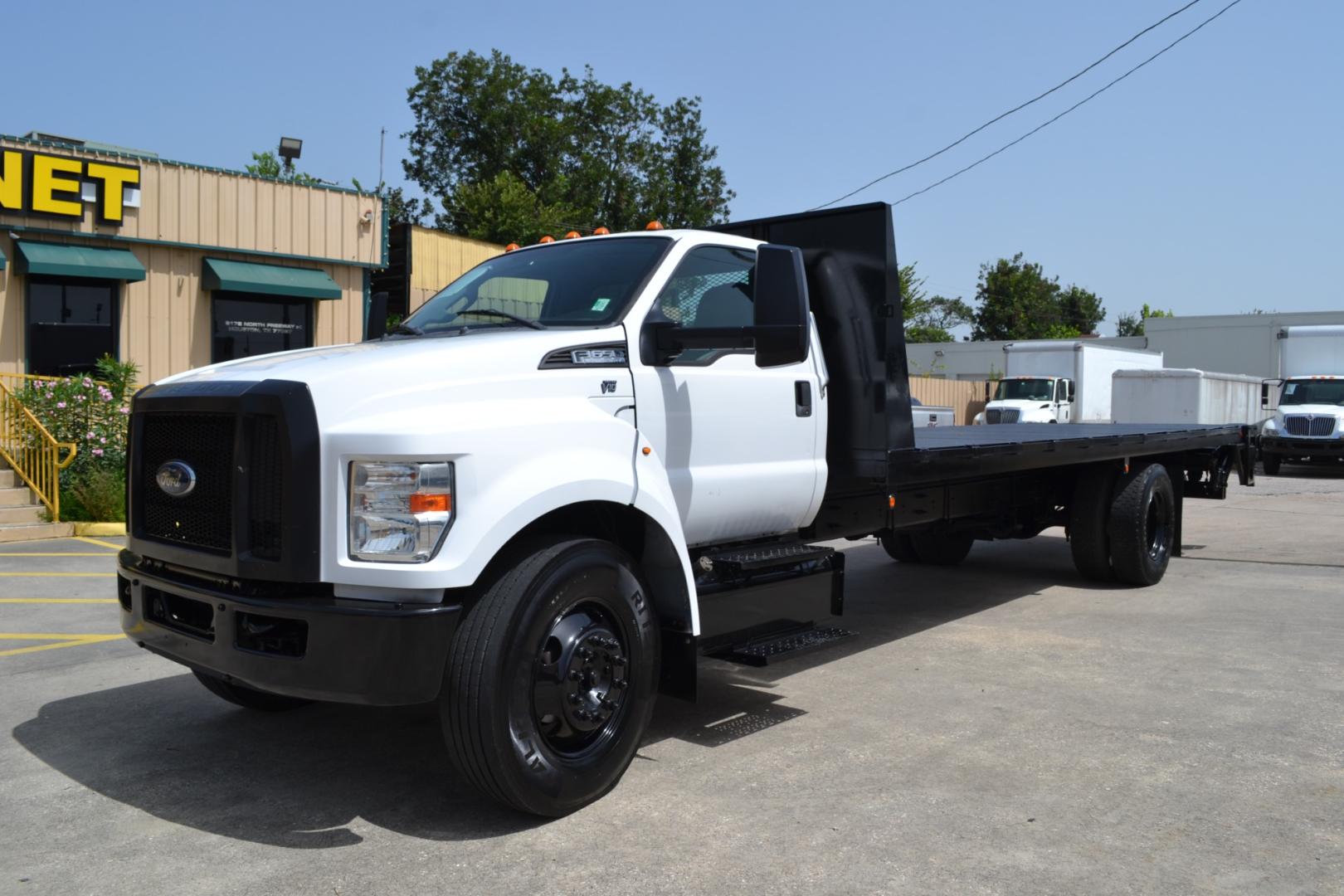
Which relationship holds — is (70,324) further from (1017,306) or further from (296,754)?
(1017,306)

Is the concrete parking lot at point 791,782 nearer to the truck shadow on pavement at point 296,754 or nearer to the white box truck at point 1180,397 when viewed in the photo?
the truck shadow on pavement at point 296,754

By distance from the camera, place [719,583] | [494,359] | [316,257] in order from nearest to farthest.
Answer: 1. [494,359]
2. [719,583]
3. [316,257]

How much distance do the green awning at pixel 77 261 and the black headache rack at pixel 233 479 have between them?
12.7m

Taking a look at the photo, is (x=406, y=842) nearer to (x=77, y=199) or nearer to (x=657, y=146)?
(x=77, y=199)

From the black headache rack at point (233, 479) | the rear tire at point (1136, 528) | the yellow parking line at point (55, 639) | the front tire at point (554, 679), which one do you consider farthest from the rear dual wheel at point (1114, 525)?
the yellow parking line at point (55, 639)

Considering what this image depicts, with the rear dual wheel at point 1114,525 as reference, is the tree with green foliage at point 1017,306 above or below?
above

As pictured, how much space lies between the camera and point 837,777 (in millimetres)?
4320

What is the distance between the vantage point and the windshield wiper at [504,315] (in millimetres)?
4438

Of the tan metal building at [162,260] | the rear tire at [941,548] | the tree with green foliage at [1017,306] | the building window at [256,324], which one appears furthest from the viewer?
the tree with green foliage at [1017,306]

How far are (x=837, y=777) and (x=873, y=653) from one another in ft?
7.44

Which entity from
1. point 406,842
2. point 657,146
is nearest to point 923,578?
point 406,842

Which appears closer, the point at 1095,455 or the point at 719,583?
the point at 719,583

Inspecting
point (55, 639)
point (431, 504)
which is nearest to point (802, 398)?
point (431, 504)

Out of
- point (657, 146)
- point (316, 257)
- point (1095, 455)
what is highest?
A: point (657, 146)
